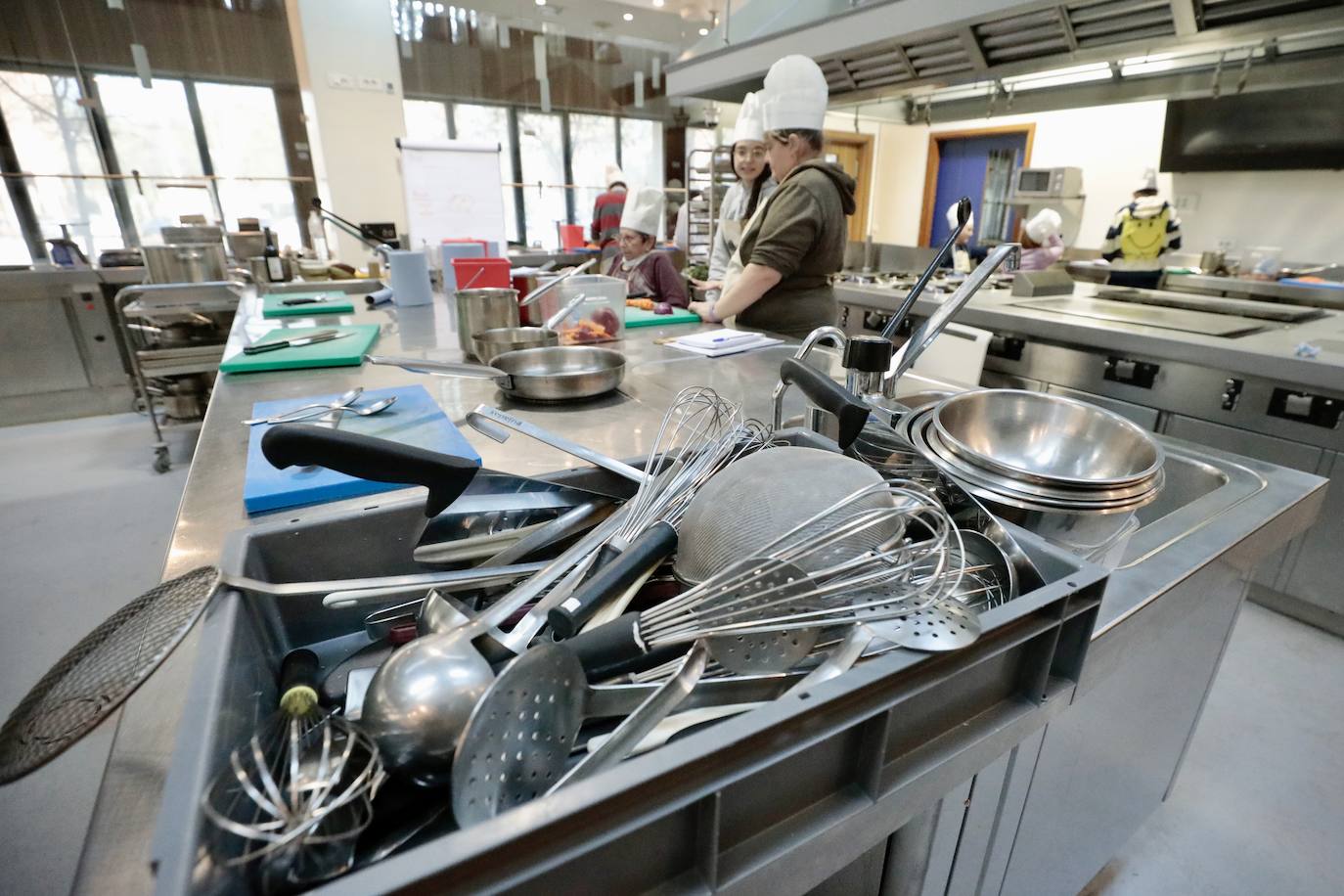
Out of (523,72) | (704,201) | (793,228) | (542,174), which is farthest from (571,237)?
(793,228)

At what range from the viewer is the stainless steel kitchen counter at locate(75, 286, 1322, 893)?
0.34 metres

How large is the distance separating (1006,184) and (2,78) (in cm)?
715

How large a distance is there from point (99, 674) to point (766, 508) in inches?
16.7

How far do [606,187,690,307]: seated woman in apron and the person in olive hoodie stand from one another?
0.86 m

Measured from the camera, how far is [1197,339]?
70.6 inches

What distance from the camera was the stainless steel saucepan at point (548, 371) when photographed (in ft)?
3.45

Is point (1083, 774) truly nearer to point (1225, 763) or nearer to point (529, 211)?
point (1225, 763)

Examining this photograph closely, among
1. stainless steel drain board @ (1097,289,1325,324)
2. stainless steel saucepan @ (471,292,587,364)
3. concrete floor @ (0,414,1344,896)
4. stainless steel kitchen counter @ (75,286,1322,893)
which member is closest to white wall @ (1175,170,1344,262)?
stainless steel drain board @ (1097,289,1325,324)

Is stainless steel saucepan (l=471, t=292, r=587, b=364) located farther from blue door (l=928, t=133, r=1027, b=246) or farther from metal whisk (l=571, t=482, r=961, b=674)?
blue door (l=928, t=133, r=1027, b=246)

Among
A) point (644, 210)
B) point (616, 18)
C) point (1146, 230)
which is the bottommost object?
point (1146, 230)

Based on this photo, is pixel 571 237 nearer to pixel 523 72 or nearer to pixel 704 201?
pixel 704 201

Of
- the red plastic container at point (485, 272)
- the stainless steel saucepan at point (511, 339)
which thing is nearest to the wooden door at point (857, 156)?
→ the red plastic container at point (485, 272)

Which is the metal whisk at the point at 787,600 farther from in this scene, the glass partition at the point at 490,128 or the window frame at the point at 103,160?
the glass partition at the point at 490,128

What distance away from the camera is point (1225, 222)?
414 centimetres
